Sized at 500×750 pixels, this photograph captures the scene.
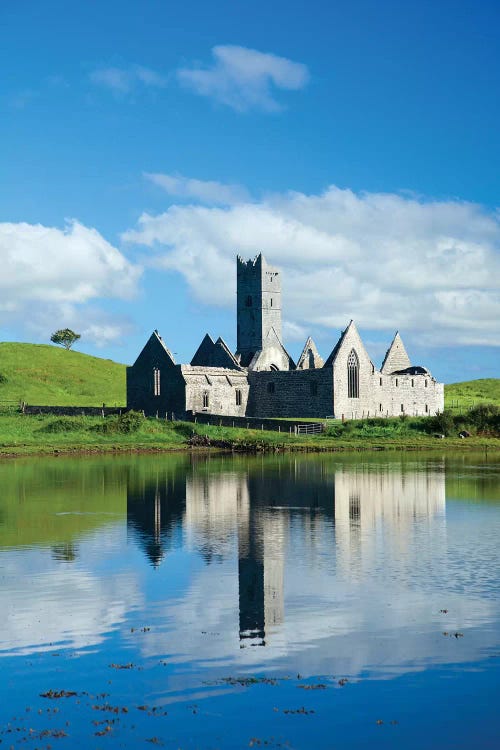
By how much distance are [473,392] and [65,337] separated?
204ft

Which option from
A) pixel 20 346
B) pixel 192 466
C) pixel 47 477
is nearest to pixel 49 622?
pixel 47 477

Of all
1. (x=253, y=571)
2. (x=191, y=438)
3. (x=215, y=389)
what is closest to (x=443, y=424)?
(x=191, y=438)

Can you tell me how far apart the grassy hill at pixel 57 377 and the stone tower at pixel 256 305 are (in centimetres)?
1709

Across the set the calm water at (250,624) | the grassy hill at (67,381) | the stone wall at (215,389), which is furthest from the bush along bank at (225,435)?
the calm water at (250,624)

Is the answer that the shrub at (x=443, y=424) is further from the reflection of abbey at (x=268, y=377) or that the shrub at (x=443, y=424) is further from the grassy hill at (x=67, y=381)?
the grassy hill at (x=67, y=381)

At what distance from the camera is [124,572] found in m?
22.8

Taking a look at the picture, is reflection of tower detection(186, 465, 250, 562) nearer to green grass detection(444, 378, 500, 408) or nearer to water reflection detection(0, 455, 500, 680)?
water reflection detection(0, 455, 500, 680)

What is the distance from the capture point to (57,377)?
119 metres

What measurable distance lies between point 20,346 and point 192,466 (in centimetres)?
8105

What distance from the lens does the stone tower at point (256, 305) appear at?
99.8m

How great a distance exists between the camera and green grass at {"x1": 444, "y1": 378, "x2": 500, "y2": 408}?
109537 millimetres

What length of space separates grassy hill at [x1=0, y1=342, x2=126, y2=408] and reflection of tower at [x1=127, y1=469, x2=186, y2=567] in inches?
2204

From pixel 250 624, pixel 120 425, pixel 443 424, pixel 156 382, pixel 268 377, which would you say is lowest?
pixel 250 624

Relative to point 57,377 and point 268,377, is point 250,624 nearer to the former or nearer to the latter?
point 268,377
